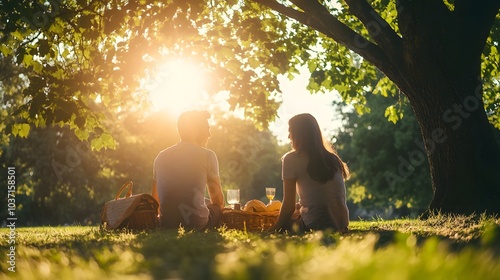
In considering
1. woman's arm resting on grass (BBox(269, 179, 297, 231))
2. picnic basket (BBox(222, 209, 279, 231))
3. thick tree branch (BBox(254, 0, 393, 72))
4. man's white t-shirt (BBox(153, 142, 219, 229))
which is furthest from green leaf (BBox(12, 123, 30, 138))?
woman's arm resting on grass (BBox(269, 179, 297, 231))

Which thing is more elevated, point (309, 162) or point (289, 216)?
point (309, 162)

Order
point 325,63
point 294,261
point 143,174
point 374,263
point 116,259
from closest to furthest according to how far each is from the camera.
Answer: point 374,263 < point 294,261 < point 116,259 < point 325,63 < point 143,174

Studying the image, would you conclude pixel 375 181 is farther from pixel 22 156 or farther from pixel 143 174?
pixel 22 156

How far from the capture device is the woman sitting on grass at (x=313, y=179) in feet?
24.1

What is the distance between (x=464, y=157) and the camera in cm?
965

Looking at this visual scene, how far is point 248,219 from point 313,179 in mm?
1380

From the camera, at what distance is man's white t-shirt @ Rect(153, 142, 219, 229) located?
27.0ft

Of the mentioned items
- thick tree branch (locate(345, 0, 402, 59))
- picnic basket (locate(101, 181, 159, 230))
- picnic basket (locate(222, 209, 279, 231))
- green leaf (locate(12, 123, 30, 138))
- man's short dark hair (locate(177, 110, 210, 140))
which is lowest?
picnic basket (locate(222, 209, 279, 231))

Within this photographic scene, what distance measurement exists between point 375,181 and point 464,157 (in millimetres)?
25482

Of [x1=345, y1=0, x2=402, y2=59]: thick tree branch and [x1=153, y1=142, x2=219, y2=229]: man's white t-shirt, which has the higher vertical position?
[x1=345, y1=0, x2=402, y2=59]: thick tree branch

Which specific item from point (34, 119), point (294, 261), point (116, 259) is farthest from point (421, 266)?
point (34, 119)

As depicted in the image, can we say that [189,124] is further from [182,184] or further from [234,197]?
[234,197]

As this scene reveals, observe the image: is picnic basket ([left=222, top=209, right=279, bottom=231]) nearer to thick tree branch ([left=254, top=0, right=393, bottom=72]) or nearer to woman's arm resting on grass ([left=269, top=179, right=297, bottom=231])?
woman's arm resting on grass ([left=269, top=179, right=297, bottom=231])

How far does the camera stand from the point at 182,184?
825 cm
